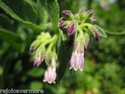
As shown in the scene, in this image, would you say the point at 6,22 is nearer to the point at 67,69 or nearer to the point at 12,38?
the point at 12,38

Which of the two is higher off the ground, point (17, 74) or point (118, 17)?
point (118, 17)

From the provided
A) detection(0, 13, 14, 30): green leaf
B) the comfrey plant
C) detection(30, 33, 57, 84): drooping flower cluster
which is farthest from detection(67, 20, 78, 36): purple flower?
detection(0, 13, 14, 30): green leaf

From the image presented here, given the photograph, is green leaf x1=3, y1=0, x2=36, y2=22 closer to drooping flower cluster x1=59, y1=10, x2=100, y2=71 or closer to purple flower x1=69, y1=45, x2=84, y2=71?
drooping flower cluster x1=59, y1=10, x2=100, y2=71

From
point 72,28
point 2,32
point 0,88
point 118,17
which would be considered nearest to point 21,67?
point 0,88

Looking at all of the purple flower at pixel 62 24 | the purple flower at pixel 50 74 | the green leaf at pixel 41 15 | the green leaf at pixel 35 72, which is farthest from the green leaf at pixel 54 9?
the green leaf at pixel 35 72

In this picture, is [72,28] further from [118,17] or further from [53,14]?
[118,17]

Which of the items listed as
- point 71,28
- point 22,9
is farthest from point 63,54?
point 22,9
